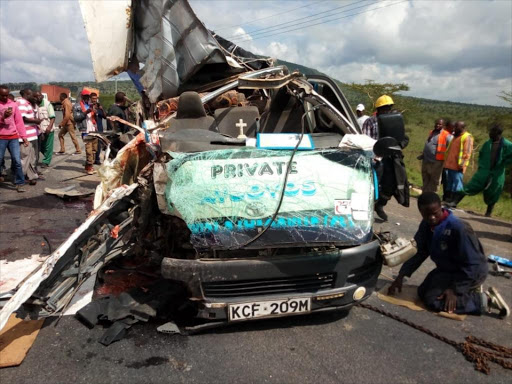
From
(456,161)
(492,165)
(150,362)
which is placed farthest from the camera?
(456,161)

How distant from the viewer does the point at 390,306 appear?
3715mm

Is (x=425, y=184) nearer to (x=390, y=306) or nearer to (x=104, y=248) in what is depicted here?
(x=390, y=306)

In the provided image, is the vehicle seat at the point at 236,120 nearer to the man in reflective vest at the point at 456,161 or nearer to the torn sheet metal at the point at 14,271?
the torn sheet metal at the point at 14,271

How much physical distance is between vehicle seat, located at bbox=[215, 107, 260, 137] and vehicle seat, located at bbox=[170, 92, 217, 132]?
0.36 feet

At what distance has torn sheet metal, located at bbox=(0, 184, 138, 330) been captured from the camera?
261 centimetres

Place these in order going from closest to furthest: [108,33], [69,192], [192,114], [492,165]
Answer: [192,114], [108,33], [492,165], [69,192]

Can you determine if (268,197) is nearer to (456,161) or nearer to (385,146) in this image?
(385,146)

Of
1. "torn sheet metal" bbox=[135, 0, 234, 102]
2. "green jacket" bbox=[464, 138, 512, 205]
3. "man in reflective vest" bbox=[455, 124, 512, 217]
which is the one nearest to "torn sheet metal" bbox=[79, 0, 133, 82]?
"torn sheet metal" bbox=[135, 0, 234, 102]

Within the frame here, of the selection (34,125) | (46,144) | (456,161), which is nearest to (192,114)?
(456,161)

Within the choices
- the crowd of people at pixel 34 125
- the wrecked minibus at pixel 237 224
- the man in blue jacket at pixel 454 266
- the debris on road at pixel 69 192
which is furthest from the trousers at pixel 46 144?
the man in blue jacket at pixel 454 266

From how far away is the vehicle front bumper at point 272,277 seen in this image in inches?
110

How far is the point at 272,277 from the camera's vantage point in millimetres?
2840

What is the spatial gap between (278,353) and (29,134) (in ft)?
24.9

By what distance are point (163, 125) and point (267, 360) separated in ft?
8.07
